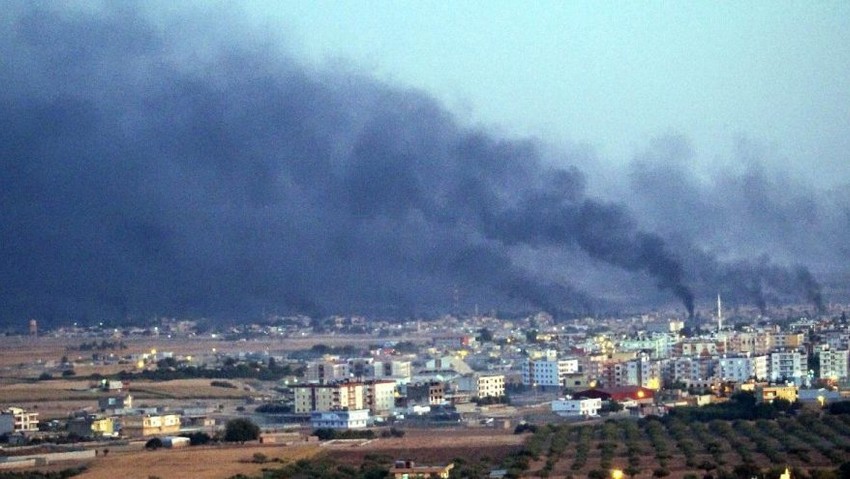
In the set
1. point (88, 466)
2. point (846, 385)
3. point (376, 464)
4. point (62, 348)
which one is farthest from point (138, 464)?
point (62, 348)

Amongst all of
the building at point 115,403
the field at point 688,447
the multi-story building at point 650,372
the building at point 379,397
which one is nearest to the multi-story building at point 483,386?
the building at point 379,397

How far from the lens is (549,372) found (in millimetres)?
40000

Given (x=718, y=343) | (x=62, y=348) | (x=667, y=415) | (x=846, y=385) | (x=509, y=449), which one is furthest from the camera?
(x=62, y=348)

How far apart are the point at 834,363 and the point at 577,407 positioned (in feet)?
30.1

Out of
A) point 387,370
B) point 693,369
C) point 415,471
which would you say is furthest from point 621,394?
point 415,471

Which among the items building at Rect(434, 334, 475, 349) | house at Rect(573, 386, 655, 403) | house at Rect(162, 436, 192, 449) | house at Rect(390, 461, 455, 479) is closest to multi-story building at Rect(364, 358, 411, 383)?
house at Rect(573, 386, 655, 403)

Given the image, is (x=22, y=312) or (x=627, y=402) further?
(x=22, y=312)

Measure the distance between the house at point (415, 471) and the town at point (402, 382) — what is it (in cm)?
7

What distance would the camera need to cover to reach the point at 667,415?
31.0 meters

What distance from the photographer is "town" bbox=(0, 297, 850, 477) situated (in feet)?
101

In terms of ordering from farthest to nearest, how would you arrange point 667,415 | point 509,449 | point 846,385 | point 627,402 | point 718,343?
1. point 718,343
2. point 846,385
3. point 627,402
4. point 667,415
5. point 509,449

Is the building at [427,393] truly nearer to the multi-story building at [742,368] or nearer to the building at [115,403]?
the building at [115,403]

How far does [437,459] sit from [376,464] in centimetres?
109

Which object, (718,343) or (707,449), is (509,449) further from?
(718,343)
